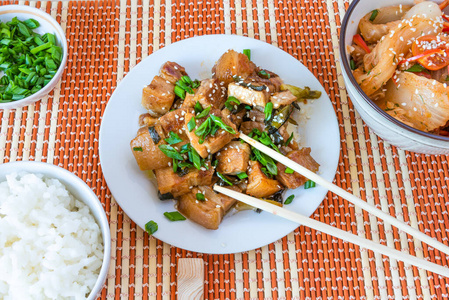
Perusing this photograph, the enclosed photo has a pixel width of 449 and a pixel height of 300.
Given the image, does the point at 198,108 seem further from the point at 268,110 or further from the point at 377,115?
the point at 377,115

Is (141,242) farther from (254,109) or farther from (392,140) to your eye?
(392,140)

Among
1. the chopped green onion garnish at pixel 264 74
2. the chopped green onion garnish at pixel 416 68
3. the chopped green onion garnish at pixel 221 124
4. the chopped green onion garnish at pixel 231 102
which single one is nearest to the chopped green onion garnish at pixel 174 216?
the chopped green onion garnish at pixel 221 124

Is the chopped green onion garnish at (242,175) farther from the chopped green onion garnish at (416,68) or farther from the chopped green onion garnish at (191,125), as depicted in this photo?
the chopped green onion garnish at (416,68)

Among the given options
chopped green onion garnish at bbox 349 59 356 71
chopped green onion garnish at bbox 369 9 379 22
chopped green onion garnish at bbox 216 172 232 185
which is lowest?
chopped green onion garnish at bbox 216 172 232 185

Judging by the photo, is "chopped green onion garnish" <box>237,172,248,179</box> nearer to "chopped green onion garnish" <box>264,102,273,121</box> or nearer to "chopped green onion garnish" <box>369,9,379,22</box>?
"chopped green onion garnish" <box>264,102,273,121</box>

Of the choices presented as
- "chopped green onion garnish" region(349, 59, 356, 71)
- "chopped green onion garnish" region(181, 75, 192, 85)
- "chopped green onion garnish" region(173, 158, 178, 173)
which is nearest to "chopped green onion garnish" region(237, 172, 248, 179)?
"chopped green onion garnish" region(173, 158, 178, 173)

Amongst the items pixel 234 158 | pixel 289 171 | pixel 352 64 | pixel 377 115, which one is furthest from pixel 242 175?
pixel 352 64
